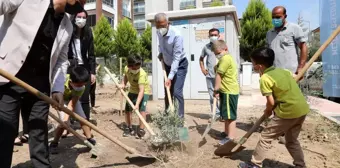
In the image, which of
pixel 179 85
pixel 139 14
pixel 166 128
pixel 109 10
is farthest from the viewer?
pixel 139 14

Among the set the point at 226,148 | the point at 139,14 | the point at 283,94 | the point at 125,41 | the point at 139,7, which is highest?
the point at 139,7

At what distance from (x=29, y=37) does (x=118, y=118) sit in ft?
13.0

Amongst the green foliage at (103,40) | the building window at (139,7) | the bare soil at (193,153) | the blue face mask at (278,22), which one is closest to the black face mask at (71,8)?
the bare soil at (193,153)

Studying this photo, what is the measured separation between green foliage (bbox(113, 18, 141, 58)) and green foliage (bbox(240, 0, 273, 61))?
9290 mm

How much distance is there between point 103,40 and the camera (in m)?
25.4

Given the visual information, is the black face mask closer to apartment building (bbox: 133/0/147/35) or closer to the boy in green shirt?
the boy in green shirt

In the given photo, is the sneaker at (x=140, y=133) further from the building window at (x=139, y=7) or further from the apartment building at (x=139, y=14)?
the building window at (x=139, y=7)

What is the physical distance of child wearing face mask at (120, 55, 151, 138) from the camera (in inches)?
167

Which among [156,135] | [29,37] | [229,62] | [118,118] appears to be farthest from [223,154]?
[118,118]

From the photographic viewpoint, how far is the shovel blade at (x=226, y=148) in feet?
10.7

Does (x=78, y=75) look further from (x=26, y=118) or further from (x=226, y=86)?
(x=226, y=86)

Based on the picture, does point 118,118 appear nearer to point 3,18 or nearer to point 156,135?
point 156,135

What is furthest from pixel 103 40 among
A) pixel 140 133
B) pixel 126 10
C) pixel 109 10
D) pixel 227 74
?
pixel 227 74

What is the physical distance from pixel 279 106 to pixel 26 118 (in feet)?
7.35
